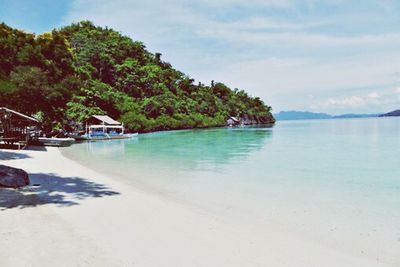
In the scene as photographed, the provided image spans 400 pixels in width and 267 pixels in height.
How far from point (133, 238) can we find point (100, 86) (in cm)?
4568

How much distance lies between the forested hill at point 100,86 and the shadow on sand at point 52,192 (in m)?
13.8

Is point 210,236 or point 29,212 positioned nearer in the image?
point 210,236

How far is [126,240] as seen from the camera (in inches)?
187

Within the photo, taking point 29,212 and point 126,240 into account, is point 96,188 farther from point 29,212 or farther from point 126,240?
point 126,240

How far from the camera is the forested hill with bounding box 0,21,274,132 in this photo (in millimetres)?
24359

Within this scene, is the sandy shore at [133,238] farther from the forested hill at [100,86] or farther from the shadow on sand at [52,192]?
the forested hill at [100,86]

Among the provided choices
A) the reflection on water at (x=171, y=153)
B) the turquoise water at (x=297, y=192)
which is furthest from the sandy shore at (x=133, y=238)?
the reflection on water at (x=171, y=153)

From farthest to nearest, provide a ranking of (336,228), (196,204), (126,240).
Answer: (196,204) → (336,228) → (126,240)

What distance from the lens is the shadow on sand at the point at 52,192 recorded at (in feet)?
21.5

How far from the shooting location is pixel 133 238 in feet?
16.0

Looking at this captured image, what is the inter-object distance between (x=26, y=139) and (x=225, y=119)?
233 ft

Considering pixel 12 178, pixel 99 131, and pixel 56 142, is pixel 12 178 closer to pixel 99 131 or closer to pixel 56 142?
pixel 56 142

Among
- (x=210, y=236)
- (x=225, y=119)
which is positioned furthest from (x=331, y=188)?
(x=225, y=119)

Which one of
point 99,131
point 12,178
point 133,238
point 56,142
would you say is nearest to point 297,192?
point 133,238
